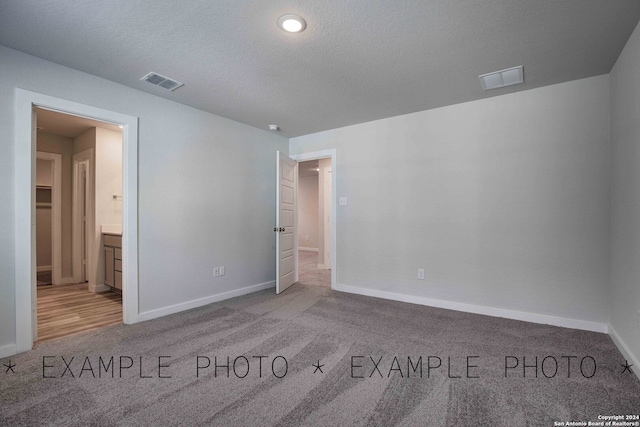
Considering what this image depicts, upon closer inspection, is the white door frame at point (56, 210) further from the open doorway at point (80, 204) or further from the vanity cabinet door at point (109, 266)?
the vanity cabinet door at point (109, 266)

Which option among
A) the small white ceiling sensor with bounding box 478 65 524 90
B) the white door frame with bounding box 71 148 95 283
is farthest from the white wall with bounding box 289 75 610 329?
the white door frame with bounding box 71 148 95 283

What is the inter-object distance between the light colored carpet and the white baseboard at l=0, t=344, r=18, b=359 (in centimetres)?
13

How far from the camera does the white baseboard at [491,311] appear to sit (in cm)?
275

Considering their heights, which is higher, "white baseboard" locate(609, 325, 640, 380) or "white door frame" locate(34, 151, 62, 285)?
"white door frame" locate(34, 151, 62, 285)

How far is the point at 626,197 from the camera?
7.40 feet

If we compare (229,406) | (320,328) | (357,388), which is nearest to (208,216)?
(320,328)

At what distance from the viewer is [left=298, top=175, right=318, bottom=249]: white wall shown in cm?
973

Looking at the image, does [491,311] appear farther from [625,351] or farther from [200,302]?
[200,302]

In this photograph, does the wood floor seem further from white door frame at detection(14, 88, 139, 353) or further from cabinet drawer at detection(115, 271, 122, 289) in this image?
white door frame at detection(14, 88, 139, 353)

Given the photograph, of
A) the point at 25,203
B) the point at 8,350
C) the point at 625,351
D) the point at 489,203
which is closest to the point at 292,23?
the point at 25,203

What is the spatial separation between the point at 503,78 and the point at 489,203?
1255mm

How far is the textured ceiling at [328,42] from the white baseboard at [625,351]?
7.44ft

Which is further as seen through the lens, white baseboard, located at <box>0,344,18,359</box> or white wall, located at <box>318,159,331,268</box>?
white wall, located at <box>318,159,331,268</box>

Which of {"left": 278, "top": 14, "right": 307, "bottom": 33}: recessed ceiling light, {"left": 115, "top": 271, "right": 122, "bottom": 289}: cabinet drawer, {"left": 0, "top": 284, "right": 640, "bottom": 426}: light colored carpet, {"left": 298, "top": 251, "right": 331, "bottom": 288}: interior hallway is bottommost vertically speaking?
{"left": 298, "top": 251, "right": 331, "bottom": 288}: interior hallway
